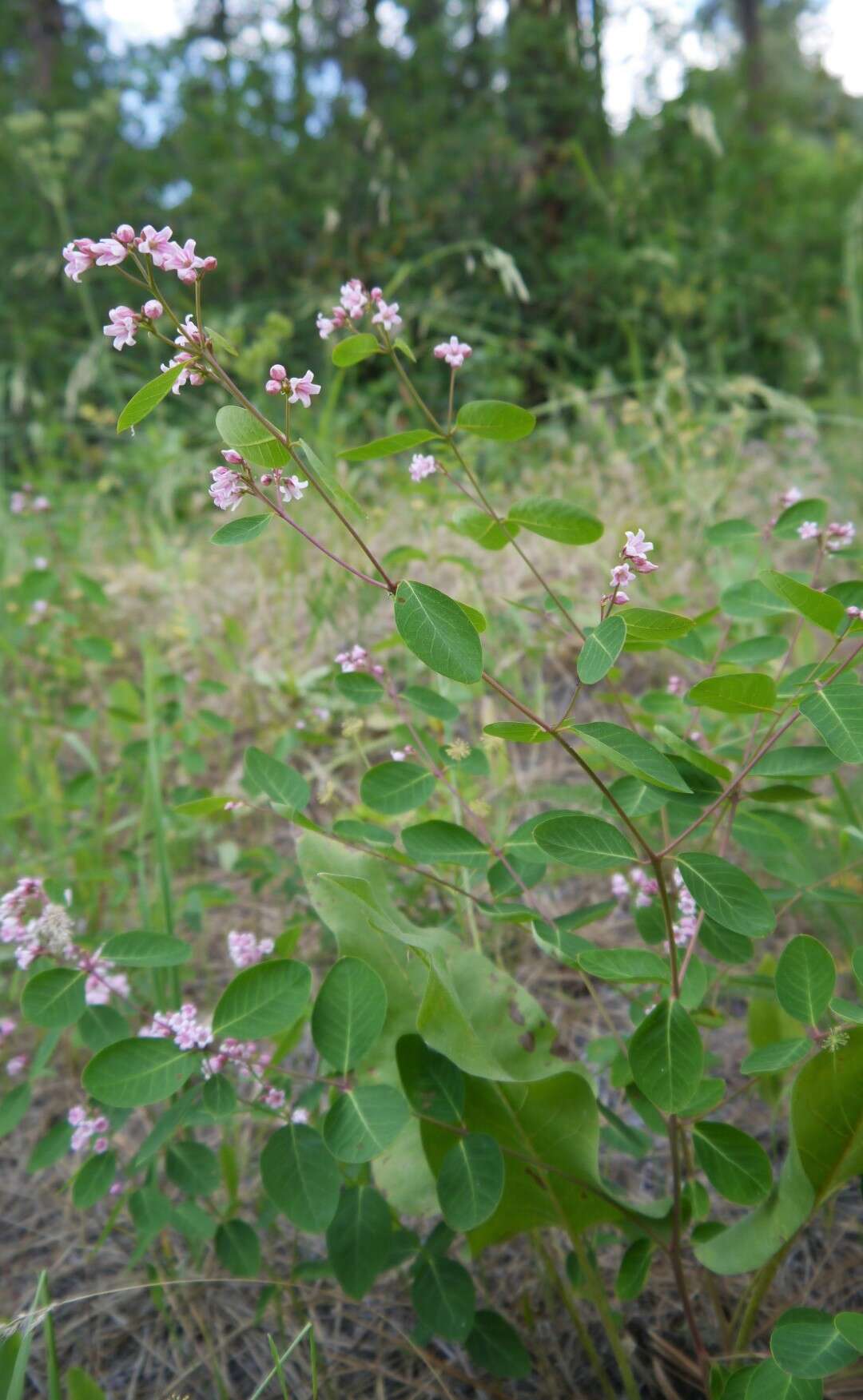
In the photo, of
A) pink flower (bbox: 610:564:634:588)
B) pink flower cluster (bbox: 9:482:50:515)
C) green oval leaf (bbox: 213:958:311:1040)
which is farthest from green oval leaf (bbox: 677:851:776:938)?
pink flower cluster (bbox: 9:482:50:515)

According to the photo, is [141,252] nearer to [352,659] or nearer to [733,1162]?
[352,659]

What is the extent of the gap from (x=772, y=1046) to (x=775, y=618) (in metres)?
0.92

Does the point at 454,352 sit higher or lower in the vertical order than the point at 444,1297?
higher

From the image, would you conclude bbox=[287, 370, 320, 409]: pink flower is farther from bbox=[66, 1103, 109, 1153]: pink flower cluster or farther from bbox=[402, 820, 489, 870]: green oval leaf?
bbox=[66, 1103, 109, 1153]: pink flower cluster

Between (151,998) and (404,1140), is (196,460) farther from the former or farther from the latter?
(404,1140)

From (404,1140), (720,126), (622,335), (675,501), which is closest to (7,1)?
(720,126)

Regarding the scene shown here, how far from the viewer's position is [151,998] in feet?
4.44

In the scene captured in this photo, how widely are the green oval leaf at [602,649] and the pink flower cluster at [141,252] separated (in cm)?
40

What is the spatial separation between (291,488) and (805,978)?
59cm

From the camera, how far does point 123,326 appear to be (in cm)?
75

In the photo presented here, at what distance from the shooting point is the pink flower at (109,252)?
0.72 meters

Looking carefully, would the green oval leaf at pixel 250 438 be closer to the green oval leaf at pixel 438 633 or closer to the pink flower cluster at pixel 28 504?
the green oval leaf at pixel 438 633

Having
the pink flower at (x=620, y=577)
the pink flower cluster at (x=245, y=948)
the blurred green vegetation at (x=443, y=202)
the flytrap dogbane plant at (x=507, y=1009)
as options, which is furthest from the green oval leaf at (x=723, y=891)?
the blurred green vegetation at (x=443, y=202)

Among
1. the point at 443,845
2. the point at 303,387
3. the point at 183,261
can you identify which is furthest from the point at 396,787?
the point at 183,261
